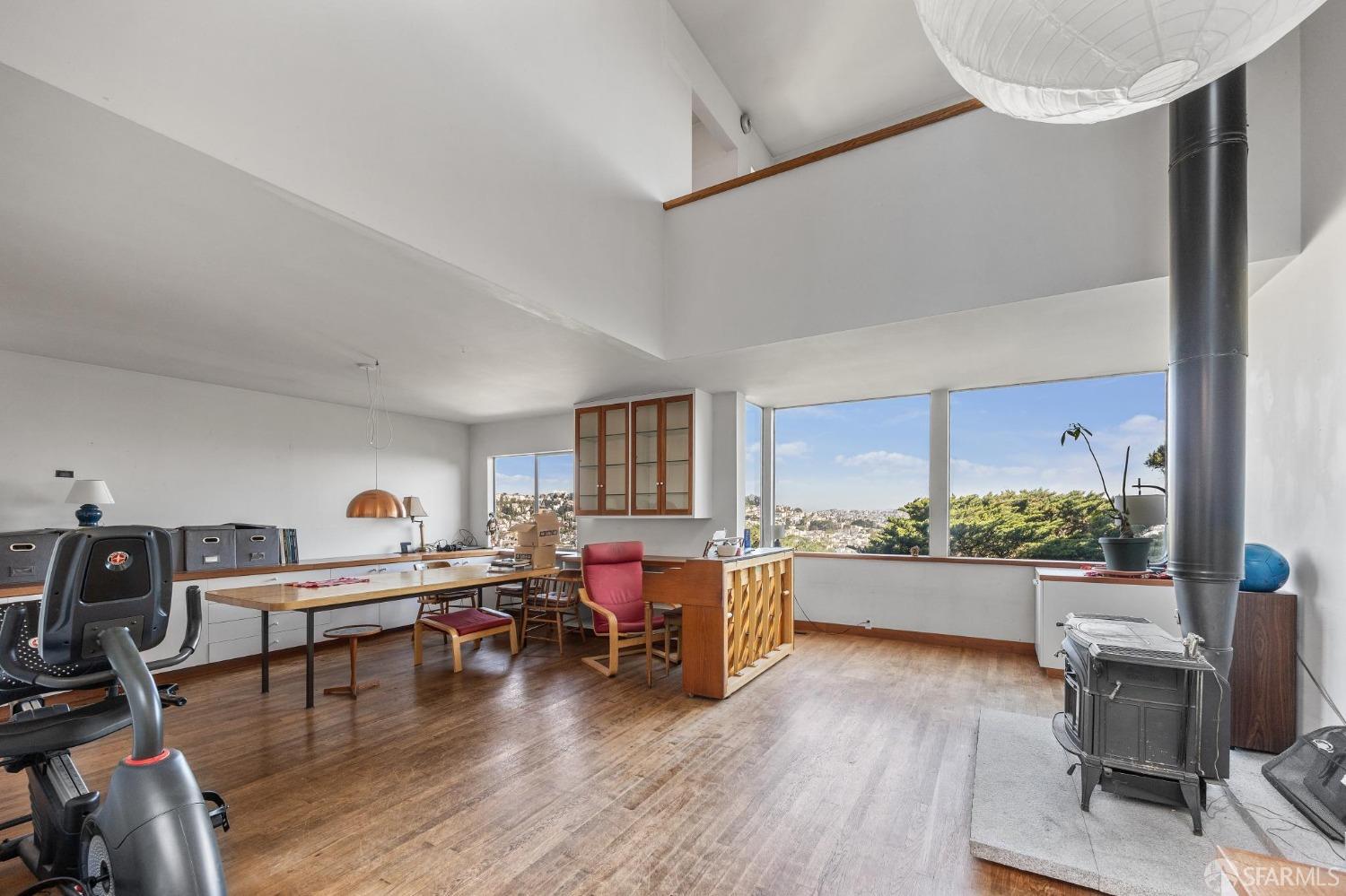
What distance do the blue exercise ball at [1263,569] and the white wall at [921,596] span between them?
2.18 m

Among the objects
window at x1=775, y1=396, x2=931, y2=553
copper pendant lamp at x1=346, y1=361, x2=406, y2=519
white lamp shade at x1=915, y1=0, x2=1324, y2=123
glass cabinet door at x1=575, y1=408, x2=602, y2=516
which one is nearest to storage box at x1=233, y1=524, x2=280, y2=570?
copper pendant lamp at x1=346, y1=361, x2=406, y2=519

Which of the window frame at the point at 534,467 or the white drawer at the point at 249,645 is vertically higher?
the window frame at the point at 534,467

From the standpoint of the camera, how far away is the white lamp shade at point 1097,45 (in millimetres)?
1048

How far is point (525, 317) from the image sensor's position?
3.49m

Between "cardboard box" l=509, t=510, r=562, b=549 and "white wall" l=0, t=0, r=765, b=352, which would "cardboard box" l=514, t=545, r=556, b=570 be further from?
"white wall" l=0, t=0, r=765, b=352

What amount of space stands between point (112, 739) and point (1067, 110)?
17.0ft

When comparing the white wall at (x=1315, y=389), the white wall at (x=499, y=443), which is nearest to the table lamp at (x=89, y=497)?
the white wall at (x=499, y=443)

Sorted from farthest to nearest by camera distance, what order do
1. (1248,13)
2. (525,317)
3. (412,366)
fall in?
1. (412,366)
2. (525,317)
3. (1248,13)

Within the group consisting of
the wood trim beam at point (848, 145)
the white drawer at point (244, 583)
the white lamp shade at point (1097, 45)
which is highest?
the wood trim beam at point (848, 145)

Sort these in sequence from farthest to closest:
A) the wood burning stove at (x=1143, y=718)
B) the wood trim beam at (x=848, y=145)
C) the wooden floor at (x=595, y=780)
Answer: the wood trim beam at (x=848, y=145) < the wood burning stove at (x=1143, y=718) < the wooden floor at (x=595, y=780)

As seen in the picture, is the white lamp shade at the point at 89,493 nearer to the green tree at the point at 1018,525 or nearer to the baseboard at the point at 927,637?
the baseboard at the point at 927,637

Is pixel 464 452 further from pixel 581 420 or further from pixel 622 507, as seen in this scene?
pixel 622 507

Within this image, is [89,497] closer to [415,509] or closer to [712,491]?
[415,509]

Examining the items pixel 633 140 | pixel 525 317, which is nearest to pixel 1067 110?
pixel 525 317
